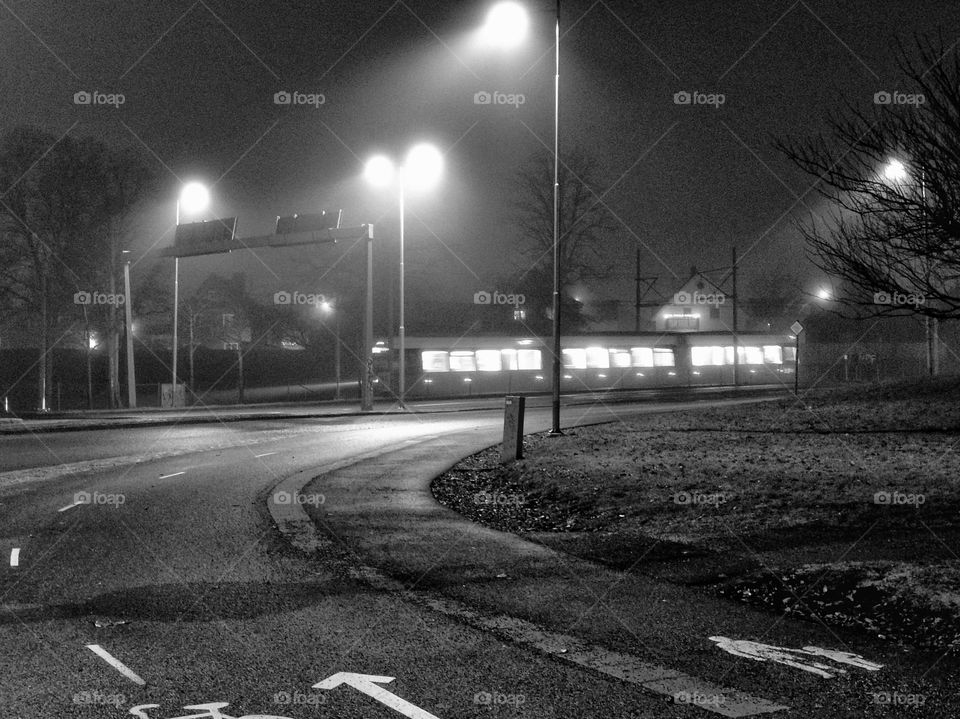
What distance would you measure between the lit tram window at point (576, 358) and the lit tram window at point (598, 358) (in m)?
0.28

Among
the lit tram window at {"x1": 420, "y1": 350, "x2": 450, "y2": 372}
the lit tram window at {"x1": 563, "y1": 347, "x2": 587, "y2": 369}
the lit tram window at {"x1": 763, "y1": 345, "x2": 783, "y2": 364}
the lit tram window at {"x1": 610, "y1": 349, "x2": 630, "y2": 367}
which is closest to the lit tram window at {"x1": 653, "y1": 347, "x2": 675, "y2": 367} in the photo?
the lit tram window at {"x1": 610, "y1": 349, "x2": 630, "y2": 367}

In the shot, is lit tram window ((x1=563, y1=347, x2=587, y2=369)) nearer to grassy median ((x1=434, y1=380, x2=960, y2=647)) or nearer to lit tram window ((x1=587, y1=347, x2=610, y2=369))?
lit tram window ((x1=587, y1=347, x2=610, y2=369))

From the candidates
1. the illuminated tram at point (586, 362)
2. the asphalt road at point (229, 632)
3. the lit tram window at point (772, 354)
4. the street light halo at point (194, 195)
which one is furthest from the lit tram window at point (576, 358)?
the asphalt road at point (229, 632)

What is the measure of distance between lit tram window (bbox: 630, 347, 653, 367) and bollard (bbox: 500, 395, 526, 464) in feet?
104

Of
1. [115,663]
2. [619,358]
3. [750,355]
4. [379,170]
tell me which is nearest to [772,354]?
[750,355]

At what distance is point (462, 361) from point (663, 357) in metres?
12.2

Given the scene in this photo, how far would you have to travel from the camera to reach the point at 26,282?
36.2 m

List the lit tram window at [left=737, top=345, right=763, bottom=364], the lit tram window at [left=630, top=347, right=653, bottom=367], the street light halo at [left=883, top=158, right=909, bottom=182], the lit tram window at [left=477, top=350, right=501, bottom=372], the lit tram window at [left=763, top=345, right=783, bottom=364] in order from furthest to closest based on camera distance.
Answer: the lit tram window at [left=763, top=345, right=783, bottom=364] → the lit tram window at [left=737, top=345, right=763, bottom=364] → the lit tram window at [left=630, top=347, right=653, bottom=367] → the lit tram window at [left=477, top=350, right=501, bottom=372] → the street light halo at [left=883, top=158, right=909, bottom=182]

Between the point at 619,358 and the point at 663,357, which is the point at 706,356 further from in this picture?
the point at 619,358

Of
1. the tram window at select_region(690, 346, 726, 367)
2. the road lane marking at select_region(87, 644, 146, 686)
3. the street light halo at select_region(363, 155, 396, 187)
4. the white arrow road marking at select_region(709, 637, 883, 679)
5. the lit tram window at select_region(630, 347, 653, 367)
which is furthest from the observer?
the tram window at select_region(690, 346, 726, 367)

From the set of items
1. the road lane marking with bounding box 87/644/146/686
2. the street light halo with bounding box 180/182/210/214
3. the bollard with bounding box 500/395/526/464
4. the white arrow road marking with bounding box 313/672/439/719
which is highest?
the street light halo with bounding box 180/182/210/214

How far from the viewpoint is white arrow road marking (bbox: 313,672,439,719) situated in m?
4.43

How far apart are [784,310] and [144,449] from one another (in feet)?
286

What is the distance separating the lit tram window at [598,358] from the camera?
148 feet
